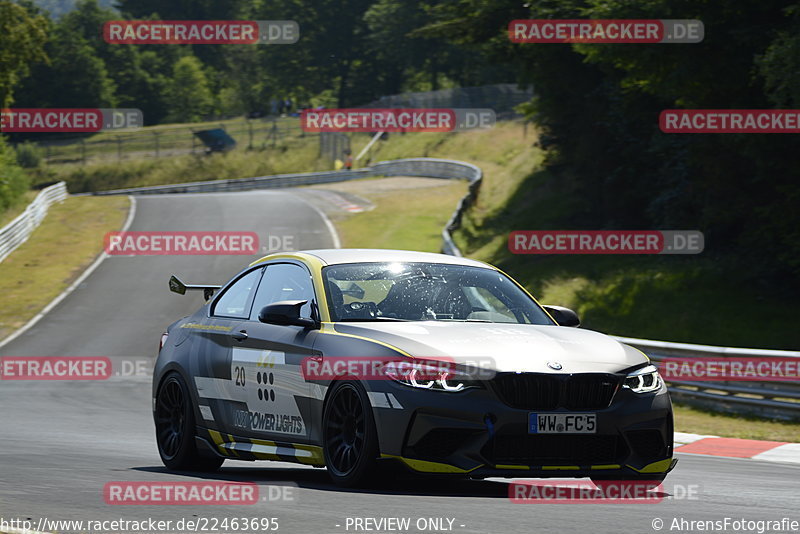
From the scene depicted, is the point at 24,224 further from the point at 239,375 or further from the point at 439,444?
the point at 439,444

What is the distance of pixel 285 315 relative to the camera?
25.6 feet

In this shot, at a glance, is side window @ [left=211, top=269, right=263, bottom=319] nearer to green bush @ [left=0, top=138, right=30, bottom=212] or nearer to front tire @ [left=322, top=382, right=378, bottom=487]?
front tire @ [left=322, top=382, right=378, bottom=487]

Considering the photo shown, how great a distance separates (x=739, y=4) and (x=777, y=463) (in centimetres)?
1496

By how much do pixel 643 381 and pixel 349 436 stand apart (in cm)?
181

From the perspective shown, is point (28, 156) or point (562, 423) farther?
point (28, 156)

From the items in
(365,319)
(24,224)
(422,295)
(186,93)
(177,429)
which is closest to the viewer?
(365,319)

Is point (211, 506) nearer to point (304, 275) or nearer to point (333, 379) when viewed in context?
point (333, 379)

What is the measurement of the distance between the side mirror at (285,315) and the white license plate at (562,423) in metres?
1.70

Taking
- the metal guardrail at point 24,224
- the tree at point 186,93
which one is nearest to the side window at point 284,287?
the metal guardrail at point 24,224

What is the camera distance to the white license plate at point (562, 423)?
697 cm

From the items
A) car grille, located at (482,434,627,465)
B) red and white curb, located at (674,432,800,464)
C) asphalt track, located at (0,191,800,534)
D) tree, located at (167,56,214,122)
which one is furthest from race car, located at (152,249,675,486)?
tree, located at (167,56,214,122)

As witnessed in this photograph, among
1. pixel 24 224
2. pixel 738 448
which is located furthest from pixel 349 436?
pixel 24 224

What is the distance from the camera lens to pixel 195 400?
9.08 meters

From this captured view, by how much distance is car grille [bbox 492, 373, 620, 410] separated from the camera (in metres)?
6.96
